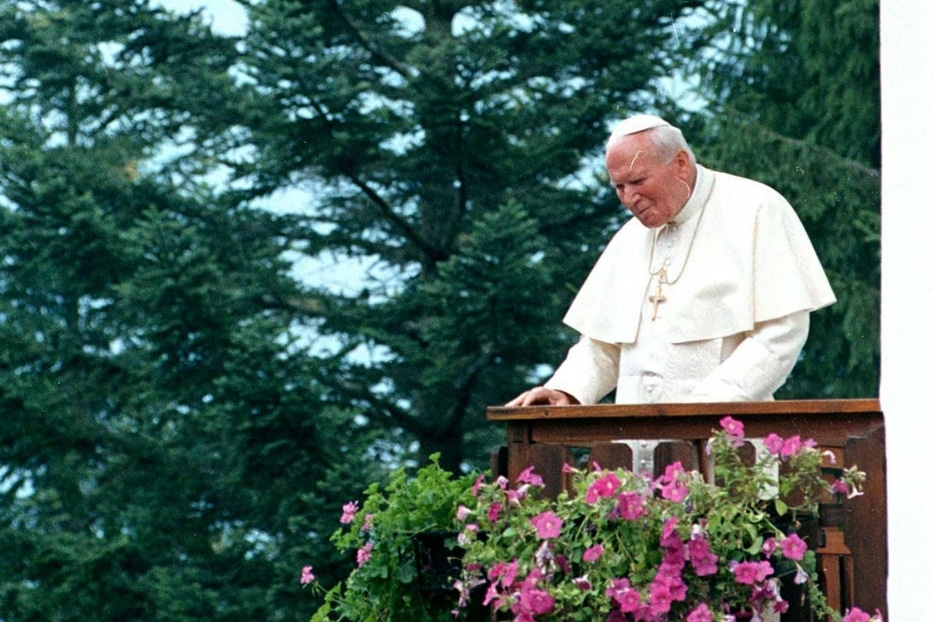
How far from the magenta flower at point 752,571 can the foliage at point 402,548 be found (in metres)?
0.88

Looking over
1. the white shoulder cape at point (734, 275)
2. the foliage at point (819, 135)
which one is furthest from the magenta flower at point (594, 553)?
the foliage at point (819, 135)

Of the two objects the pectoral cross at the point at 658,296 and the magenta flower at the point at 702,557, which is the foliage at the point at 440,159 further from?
the magenta flower at the point at 702,557

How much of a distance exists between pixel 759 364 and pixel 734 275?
0.26 metres

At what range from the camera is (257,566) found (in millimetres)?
11828

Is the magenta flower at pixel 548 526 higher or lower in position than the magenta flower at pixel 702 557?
higher

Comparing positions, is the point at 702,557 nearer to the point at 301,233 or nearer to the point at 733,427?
the point at 733,427

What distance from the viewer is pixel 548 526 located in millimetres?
3342

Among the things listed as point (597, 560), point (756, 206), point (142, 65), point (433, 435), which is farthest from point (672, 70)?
point (597, 560)

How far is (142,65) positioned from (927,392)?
11.5m

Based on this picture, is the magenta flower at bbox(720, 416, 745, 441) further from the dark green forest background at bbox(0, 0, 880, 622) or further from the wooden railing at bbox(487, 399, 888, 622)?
the dark green forest background at bbox(0, 0, 880, 622)

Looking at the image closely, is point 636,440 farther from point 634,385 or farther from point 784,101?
point 784,101

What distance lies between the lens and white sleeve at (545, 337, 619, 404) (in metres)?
4.29

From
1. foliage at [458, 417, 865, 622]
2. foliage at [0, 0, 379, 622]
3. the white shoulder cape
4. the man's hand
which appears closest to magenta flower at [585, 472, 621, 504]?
foliage at [458, 417, 865, 622]

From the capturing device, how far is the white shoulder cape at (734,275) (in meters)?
4.02
